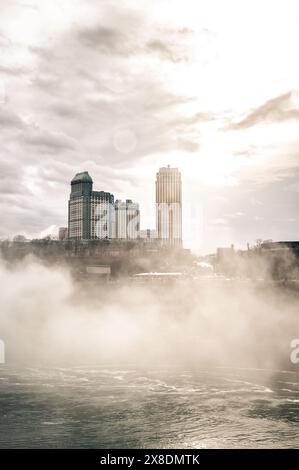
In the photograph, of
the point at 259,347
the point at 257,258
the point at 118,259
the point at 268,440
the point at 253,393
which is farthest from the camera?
the point at 118,259

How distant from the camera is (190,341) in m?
57.4

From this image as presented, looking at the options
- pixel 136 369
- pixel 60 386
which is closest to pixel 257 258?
pixel 136 369

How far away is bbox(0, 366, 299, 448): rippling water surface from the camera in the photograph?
25.6 metres

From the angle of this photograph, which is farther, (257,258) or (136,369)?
(257,258)

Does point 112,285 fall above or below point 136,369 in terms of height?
above

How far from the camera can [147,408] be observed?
3189cm

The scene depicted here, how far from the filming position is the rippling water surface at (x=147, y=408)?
25.6 meters

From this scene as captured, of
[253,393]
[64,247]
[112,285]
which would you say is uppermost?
[64,247]

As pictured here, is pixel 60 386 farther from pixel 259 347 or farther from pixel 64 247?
pixel 64 247

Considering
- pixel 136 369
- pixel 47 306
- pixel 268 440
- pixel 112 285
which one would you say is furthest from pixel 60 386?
pixel 112 285

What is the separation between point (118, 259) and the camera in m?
137
